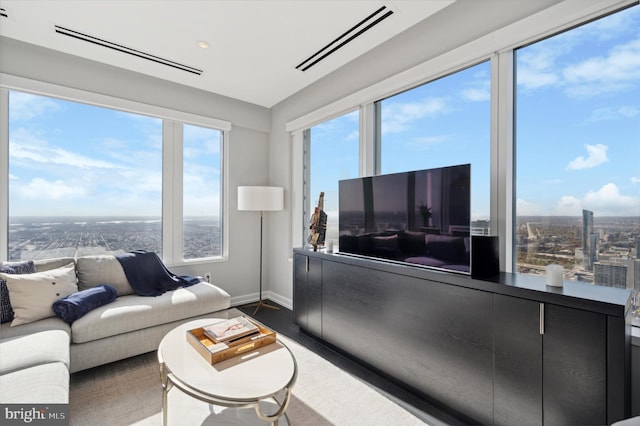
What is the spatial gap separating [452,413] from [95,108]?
159 inches

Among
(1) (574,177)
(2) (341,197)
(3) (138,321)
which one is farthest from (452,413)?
(3) (138,321)

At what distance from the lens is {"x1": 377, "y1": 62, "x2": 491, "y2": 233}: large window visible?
206 centimetres

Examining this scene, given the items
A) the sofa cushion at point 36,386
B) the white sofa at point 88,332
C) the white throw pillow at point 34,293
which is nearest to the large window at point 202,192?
the white sofa at point 88,332

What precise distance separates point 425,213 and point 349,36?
1.58m

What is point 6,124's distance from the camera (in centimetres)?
257

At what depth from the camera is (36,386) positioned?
1347 millimetres

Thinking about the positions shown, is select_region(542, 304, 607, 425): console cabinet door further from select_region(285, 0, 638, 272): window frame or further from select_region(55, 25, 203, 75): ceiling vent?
select_region(55, 25, 203, 75): ceiling vent

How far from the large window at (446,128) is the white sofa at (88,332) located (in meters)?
2.20

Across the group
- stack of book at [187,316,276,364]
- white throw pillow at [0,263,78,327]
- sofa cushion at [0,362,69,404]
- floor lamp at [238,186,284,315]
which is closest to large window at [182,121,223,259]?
floor lamp at [238,186,284,315]

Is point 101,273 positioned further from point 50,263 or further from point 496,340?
point 496,340

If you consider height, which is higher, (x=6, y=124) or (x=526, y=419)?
(x=6, y=124)

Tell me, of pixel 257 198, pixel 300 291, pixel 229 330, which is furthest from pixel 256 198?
pixel 229 330

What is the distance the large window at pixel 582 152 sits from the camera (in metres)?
1.54

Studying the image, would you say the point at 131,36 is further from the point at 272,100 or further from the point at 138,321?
the point at 138,321
